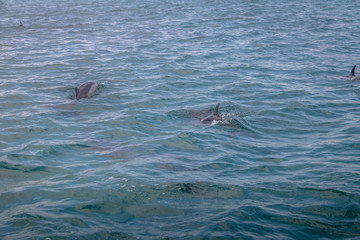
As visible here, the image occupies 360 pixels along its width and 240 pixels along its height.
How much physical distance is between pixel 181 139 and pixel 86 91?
3853 mm

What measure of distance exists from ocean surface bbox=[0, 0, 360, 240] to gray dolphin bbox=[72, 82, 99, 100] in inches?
8.6

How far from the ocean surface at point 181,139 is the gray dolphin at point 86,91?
218 millimetres

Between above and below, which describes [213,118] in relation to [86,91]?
below

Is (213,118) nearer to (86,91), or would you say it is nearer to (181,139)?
(181,139)

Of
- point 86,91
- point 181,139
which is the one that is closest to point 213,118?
point 181,139

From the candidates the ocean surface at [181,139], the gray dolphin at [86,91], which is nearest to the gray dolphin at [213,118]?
the ocean surface at [181,139]

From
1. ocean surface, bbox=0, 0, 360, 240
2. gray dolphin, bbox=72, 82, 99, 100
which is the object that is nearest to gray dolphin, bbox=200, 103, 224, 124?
ocean surface, bbox=0, 0, 360, 240

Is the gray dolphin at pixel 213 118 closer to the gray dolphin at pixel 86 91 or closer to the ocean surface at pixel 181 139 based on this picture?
the ocean surface at pixel 181 139

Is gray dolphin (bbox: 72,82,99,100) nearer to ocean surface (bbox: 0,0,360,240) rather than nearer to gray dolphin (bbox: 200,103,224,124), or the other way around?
ocean surface (bbox: 0,0,360,240)

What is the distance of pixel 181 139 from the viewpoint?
791cm

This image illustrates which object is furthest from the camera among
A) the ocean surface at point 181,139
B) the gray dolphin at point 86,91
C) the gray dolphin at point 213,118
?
the gray dolphin at point 86,91

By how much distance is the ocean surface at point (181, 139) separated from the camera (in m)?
5.08

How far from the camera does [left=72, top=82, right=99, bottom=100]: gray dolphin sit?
10273 millimetres

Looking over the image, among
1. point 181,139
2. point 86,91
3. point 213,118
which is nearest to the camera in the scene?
point 181,139
